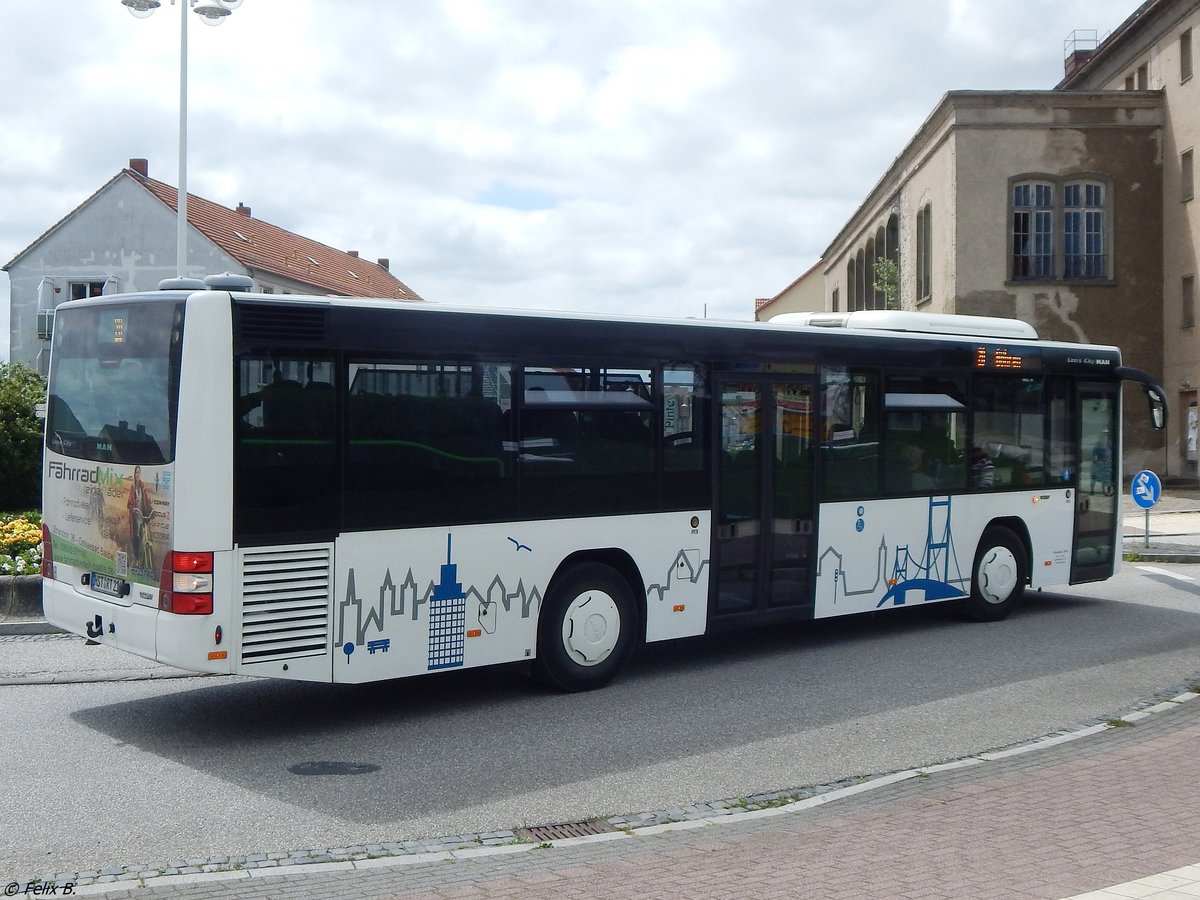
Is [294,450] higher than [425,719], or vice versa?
[294,450]

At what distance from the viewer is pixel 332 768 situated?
7.50 metres

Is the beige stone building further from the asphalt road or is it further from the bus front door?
the bus front door

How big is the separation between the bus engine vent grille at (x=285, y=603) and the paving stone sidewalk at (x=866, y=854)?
2179 mm

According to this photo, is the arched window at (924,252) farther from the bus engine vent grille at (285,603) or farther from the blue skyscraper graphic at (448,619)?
the bus engine vent grille at (285,603)

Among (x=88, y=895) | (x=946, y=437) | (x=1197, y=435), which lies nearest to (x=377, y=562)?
(x=88, y=895)

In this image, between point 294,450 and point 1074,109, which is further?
point 1074,109

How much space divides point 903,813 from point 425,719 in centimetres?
356

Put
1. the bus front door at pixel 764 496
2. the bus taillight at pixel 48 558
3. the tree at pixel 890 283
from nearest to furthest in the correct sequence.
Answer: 1. the bus taillight at pixel 48 558
2. the bus front door at pixel 764 496
3. the tree at pixel 890 283

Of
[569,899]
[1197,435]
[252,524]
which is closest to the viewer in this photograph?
[569,899]

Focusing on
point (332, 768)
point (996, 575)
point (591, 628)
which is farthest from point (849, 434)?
point (332, 768)

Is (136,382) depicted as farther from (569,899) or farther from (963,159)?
(963,159)

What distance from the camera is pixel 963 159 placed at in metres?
35.4

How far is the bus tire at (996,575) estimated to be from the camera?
12938 mm

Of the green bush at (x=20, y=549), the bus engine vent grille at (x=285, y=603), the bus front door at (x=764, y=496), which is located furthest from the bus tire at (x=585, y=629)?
the green bush at (x=20, y=549)
